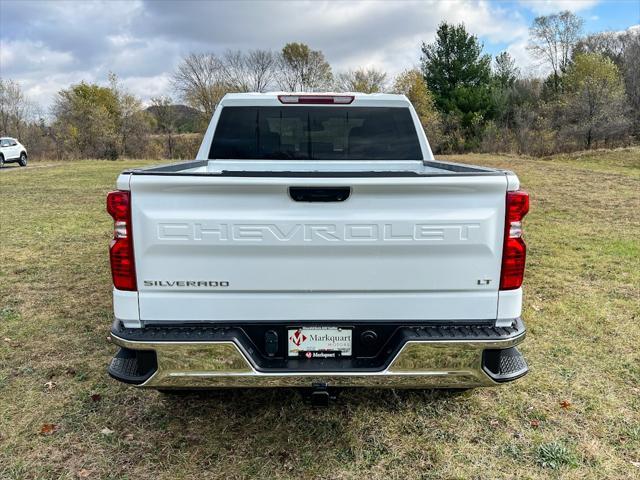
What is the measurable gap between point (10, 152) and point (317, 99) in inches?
1130

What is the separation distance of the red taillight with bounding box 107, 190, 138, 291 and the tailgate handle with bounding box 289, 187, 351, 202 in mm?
801

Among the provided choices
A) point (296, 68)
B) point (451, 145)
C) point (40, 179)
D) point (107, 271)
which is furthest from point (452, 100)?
point (107, 271)

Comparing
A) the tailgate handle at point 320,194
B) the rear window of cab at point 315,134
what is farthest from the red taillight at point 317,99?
the tailgate handle at point 320,194

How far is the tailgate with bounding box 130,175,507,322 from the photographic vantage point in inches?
90.0

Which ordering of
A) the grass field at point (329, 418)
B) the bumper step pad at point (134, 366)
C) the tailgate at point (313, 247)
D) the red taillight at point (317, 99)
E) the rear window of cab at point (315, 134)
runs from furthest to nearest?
the rear window of cab at point (315, 134) → the red taillight at point (317, 99) → the grass field at point (329, 418) → the bumper step pad at point (134, 366) → the tailgate at point (313, 247)

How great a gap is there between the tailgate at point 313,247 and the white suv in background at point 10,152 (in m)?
29.2

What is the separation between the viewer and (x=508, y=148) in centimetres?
3177

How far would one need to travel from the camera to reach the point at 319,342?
249 cm

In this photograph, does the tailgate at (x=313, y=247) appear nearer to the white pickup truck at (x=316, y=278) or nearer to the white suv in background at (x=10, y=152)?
the white pickup truck at (x=316, y=278)

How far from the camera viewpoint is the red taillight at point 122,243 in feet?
7.53

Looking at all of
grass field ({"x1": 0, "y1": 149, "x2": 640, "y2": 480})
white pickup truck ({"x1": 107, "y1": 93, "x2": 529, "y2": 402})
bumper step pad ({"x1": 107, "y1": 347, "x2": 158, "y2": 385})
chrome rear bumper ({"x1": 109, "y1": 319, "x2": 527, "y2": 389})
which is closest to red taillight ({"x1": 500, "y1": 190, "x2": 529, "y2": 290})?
white pickup truck ({"x1": 107, "y1": 93, "x2": 529, "y2": 402})

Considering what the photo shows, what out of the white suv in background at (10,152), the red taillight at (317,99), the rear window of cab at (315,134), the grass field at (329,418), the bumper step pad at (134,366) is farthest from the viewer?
the white suv in background at (10,152)

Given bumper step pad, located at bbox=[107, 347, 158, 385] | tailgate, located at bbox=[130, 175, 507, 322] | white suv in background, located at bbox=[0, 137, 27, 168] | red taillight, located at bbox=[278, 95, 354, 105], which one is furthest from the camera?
white suv in background, located at bbox=[0, 137, 27, 168]

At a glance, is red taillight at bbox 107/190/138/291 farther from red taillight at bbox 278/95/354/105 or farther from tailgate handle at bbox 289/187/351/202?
red taillight at bbox 278/95/354/105
